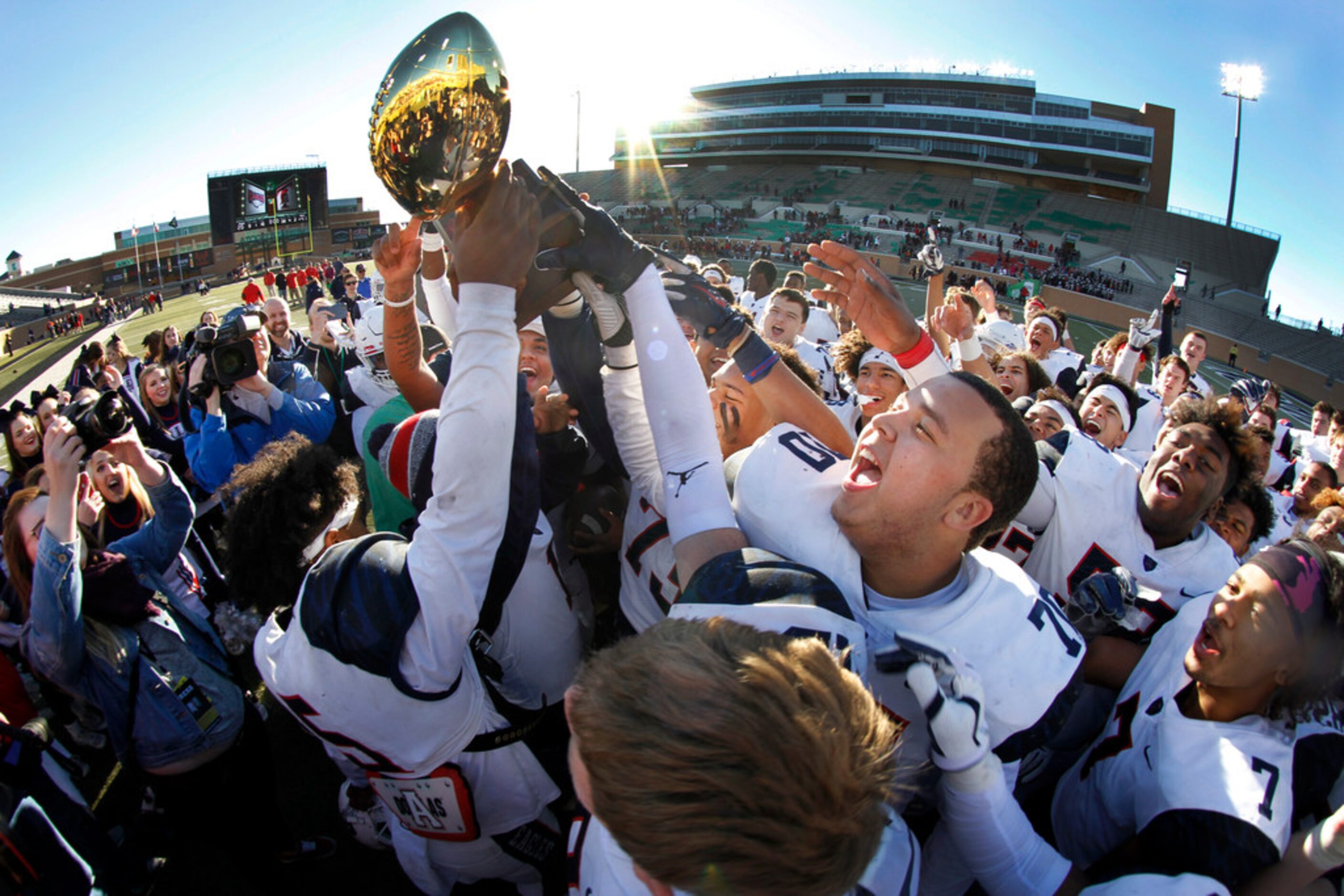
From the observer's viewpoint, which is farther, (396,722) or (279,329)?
(279,329)

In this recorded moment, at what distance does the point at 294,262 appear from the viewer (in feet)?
132

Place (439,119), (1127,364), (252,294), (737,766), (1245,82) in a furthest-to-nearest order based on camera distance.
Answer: (1245,82) < (252,294) < (1127,364) < (439,119) < (737,766)

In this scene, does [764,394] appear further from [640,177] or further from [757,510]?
[640,177]

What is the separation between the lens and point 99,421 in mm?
2143

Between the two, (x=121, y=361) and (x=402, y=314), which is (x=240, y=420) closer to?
(x=402, y=314)

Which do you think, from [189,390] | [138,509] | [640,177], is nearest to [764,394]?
[138,509]

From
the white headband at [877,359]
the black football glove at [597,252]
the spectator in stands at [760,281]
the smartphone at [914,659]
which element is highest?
the black football glove at [597,252]

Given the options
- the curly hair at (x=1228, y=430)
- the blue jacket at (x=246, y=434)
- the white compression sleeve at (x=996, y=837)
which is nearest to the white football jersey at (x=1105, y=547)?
the curly hair at (x=1228, y=430)

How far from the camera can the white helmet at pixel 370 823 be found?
2418 millimetres

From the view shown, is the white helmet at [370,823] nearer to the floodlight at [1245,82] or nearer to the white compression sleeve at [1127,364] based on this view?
the white compression sleeve at [1127,364]

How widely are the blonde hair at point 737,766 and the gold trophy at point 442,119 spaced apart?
107cm

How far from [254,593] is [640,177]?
56.7 meters

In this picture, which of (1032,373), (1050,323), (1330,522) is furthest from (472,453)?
(1050,323)

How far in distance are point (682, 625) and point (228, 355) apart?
11.6 feet
